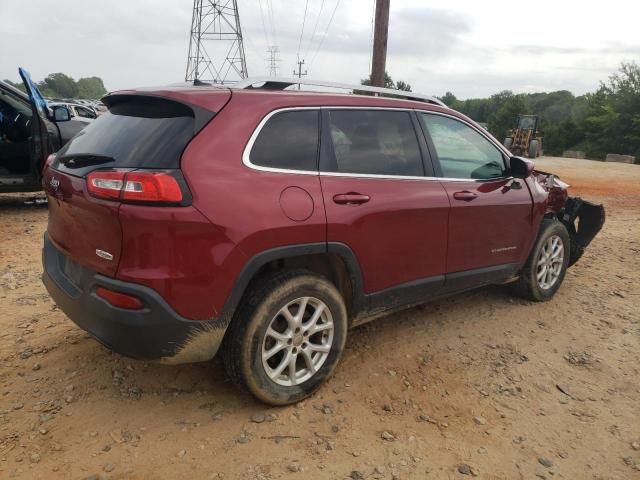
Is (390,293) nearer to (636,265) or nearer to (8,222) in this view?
(636,265)

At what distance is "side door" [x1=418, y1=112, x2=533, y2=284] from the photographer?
3.51 meters

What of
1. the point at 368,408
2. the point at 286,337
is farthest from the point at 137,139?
the point at 368,408

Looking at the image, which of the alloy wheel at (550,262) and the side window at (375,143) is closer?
the side window at (375,143)

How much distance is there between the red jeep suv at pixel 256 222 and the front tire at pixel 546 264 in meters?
1.03

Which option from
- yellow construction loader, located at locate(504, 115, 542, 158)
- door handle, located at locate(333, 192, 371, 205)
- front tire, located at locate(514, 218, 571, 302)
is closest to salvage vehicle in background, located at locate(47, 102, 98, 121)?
door handle, located at locate(333, 192, 371, 205)

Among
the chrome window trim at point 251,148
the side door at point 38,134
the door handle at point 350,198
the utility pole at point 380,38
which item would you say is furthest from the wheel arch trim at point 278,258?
the utility pole at point 380,38

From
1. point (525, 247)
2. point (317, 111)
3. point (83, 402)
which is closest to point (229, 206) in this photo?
point (317, 111)

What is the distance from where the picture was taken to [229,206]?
243 centimetres

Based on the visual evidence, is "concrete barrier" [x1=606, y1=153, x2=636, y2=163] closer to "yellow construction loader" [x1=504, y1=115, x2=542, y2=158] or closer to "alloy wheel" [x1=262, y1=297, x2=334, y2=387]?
"yellow construction loader" [x1=504, y1=115, x2=542, y2=158]

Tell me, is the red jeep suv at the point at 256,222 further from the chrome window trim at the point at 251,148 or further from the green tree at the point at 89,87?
the green tree at the point at 89,87

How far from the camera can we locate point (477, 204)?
3.62m

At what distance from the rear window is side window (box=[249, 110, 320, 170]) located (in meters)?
0.37

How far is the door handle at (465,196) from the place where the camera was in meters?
3.49

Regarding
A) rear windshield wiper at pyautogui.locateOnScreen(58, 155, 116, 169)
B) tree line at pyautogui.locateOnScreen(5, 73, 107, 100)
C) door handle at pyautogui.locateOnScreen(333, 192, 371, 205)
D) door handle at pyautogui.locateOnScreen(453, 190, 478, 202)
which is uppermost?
tree line at pyautogui.locateOnScreen(5, 73, 107, 100)
